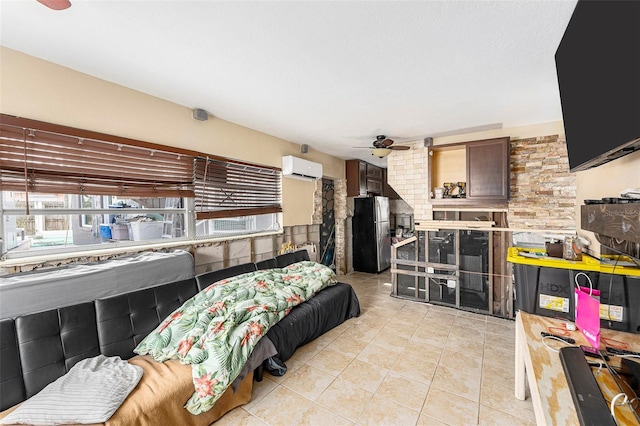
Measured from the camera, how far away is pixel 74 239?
6.68 feet

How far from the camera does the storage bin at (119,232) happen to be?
88.5 inches

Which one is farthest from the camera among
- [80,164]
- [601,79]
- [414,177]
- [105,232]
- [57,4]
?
[414,177]

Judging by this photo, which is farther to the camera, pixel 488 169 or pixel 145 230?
pixel 488 169

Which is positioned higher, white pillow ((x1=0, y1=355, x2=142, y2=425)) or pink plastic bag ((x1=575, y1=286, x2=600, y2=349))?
pink plastic bag ((x1=575, y1=286, x2=600, y2=349))

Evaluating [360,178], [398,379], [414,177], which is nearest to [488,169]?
[414,177]

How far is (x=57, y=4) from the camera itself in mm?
1229

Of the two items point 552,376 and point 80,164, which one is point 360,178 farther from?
point 552,376

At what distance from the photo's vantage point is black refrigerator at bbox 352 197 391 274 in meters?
5.26

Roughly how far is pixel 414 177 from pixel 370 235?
1.72 metres

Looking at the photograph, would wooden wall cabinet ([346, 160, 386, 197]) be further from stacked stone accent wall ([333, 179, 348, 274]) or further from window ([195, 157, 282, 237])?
window ([195, 157, 282, 237])

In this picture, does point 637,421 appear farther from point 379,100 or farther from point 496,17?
point 379,100

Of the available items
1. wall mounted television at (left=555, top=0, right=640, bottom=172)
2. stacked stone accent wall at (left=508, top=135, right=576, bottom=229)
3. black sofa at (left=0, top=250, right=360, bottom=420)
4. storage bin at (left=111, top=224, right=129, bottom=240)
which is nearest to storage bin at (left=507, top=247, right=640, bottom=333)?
wall mounted television at (left=555, top=0, right=640, bottom=172)

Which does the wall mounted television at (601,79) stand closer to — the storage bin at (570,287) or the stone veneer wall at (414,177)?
the storage bin at (570,287)

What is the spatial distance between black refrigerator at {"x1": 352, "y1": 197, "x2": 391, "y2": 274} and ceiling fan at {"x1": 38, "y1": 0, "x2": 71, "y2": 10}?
4.64 m
